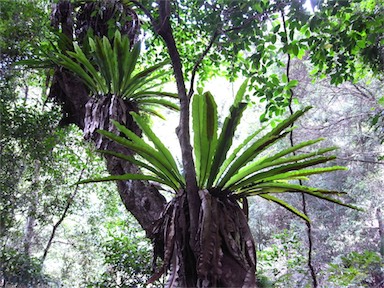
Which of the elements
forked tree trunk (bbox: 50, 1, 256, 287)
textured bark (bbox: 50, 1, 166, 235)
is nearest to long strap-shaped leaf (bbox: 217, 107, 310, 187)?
forked tree trunk (bbox: 50, 1, 256, 287)

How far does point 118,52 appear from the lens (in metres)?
1.90

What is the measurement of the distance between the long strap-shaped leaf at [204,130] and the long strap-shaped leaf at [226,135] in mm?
23

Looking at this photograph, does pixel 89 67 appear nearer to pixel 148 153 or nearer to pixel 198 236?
pixel 148 153

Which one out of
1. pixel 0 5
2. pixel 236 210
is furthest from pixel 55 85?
pixel 236 210

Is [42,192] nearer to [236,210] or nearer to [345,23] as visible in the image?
[236,210]

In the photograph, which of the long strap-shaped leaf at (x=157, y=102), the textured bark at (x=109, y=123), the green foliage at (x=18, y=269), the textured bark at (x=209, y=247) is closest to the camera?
the textured bark at (x=209, y=247)

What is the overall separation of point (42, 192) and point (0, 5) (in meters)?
1.62

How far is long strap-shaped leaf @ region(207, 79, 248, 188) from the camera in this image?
3.68ft

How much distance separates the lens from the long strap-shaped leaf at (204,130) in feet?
3.72

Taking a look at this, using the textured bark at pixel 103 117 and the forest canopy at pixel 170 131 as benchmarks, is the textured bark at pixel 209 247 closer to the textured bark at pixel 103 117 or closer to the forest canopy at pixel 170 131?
the forest canopy at pixel 170 131

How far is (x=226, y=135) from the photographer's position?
116 centimetres

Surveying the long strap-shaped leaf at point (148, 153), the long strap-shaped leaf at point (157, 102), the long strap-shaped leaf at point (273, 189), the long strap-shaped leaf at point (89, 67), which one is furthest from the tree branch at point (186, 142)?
the long strap-shaped leaf at point (157, 102)

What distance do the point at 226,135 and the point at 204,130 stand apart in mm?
83

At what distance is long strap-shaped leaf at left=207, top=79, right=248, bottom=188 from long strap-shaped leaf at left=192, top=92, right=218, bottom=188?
0.02m
